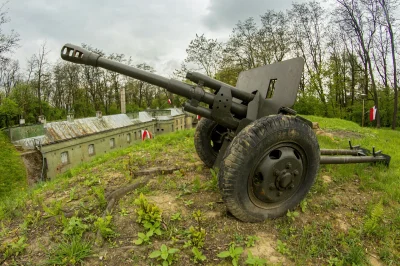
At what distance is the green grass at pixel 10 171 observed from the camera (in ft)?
35.5

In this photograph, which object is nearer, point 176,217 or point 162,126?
point 176,217

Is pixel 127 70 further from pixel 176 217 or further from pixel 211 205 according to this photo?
pixel 211 205

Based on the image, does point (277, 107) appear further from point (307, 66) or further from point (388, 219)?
point (307, 66)

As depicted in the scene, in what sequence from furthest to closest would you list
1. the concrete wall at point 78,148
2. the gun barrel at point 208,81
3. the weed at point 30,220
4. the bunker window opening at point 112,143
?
the bunker window opening at point 112,143
the concrete wall at point 78,148
the gun barrel at point 208,81
the weed at point 30,220

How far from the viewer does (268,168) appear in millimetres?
2559

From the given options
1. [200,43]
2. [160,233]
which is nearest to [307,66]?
[200,43]

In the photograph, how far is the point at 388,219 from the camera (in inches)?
111

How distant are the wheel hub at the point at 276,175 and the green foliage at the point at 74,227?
1.73 m

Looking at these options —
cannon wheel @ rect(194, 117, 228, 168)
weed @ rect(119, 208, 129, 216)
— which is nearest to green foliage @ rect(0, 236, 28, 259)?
weed @ rect(119, 208, 129, 216)

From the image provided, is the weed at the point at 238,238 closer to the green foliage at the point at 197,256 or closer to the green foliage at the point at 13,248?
the green foliage at the point at 197,256

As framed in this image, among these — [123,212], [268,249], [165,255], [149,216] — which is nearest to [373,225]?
[268,249]

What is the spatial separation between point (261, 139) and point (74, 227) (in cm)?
202

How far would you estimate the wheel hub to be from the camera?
257 cm

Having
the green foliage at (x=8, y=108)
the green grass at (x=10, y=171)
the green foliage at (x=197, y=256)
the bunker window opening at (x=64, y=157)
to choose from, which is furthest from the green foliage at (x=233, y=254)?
the green foliage at (x=8, y=108)
